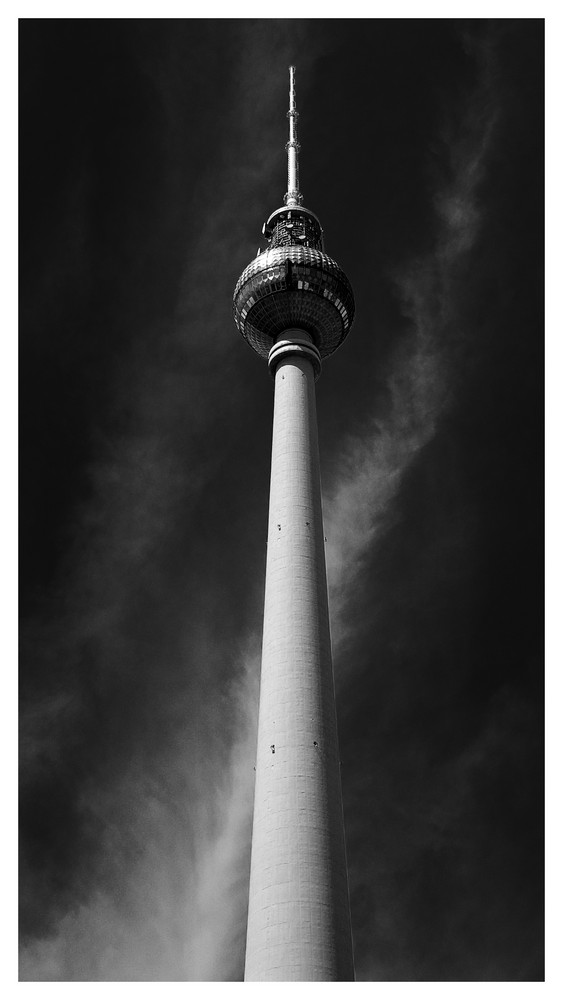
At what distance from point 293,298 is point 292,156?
33.4 metres

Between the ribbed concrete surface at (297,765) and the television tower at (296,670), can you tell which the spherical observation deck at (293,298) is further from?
the ribbed concrete surface at (297,765)

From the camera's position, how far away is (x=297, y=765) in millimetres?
63625

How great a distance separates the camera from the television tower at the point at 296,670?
5678cm

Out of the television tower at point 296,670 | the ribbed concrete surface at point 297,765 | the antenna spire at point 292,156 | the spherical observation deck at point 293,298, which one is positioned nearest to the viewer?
the ribbed concrete surface at point 297,765

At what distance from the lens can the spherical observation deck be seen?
99188 mm

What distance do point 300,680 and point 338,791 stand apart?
815 cm

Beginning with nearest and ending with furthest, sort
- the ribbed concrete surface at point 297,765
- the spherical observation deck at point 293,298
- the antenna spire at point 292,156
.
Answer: the ribbed concrete surface at point 297,765 < the spherical observation deck at point 293,298 < the antenna spire at point 292,156

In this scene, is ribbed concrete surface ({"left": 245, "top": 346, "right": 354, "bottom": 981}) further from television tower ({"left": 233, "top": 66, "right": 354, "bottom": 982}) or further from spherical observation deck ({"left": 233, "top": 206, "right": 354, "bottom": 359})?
spherical observation deck ({"left": 233, "top": 206, "right": 354, "bottom": 359})

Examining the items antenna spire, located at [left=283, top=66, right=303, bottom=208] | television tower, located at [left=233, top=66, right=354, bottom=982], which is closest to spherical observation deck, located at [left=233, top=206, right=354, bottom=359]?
television tower, located at [left=233, top=66, right=354, bottom=982]

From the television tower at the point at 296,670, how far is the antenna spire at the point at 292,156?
490 inches

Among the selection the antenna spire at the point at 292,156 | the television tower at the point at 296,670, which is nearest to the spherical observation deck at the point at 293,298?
the television tower at the point at 296,670

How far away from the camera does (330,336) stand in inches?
4043

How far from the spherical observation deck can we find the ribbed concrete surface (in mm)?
18711

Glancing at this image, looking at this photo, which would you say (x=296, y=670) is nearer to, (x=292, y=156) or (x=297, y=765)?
(x=297, y=765)
